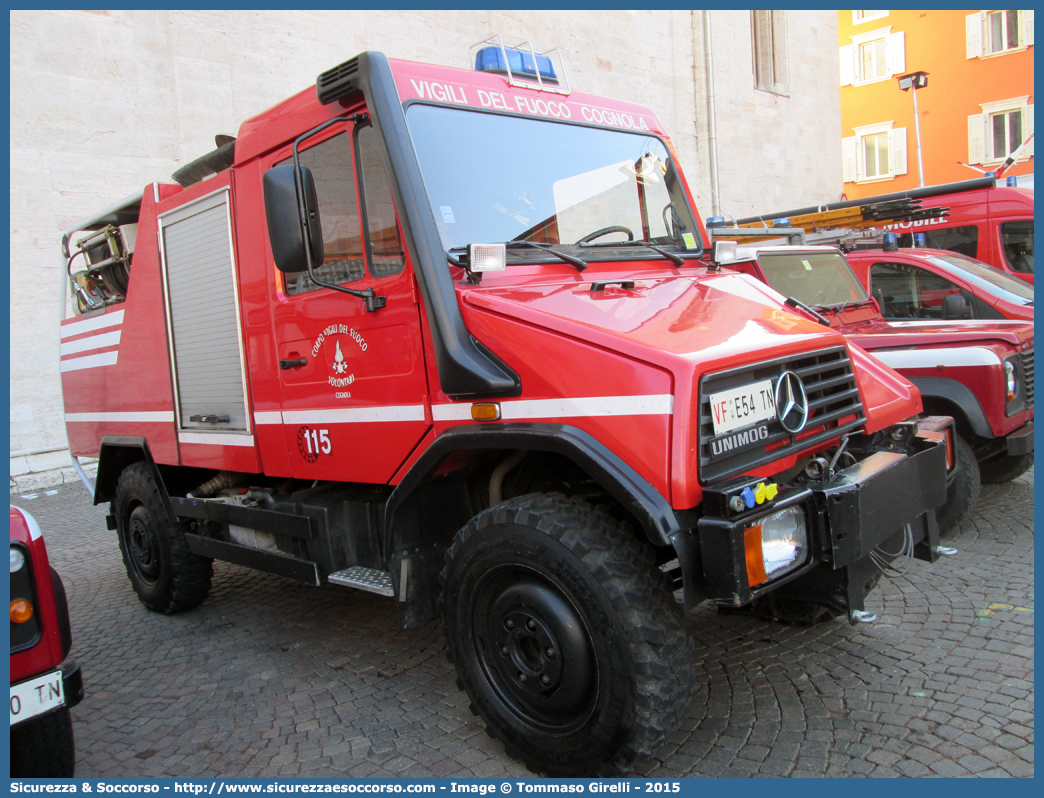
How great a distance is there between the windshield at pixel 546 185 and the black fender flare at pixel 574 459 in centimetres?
77

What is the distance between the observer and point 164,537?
16.3ft

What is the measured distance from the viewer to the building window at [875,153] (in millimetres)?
28297

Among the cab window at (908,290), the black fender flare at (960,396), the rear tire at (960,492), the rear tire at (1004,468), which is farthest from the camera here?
the cab window at (908,290)

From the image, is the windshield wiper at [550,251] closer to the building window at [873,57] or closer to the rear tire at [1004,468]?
the rear tire at [1004,468]

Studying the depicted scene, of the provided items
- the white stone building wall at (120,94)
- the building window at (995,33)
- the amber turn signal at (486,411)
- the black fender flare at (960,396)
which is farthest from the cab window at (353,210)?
the building window at (995,33)

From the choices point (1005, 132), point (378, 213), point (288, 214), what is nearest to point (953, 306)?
point (378, 213)

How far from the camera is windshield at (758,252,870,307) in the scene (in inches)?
259

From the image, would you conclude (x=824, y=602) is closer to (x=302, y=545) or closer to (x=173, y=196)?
(x=302, y=545)

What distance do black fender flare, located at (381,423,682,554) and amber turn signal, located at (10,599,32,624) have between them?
1354 millimetres

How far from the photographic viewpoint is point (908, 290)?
746cm

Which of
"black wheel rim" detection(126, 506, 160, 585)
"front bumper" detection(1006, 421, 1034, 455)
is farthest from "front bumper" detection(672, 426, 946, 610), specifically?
"black wheel rim" detection(126, 506, 160, 585)

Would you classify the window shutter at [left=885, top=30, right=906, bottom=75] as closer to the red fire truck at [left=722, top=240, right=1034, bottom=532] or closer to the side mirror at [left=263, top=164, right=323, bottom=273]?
the red fire truck at [left=722, top=240, right=1034, bottom=532]

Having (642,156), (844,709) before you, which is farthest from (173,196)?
(844,709)

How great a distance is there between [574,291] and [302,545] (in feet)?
6.35
